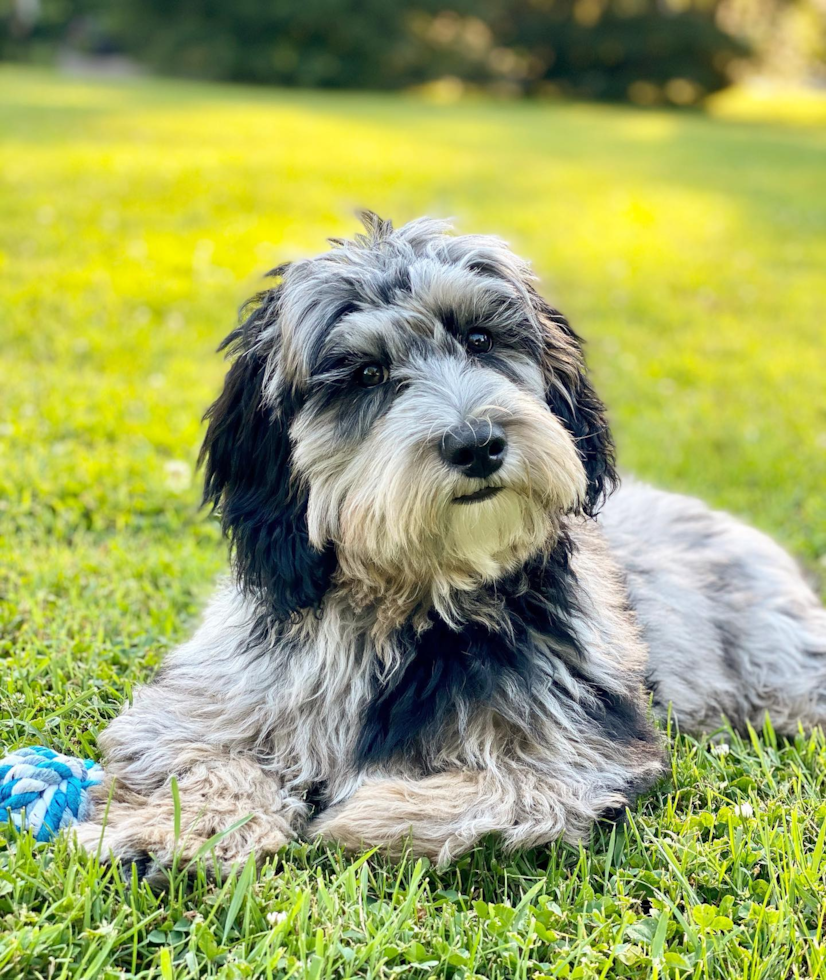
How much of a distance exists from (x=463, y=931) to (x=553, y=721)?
0.69 metres

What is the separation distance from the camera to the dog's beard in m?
2.71

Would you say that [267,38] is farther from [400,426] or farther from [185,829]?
[185,829]

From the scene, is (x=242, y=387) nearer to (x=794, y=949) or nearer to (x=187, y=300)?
(x=794, y=949)

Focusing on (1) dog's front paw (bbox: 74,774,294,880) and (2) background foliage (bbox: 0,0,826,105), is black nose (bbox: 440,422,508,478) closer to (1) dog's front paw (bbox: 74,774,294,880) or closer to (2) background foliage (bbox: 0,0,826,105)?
(1) dog's front paw (bbox: 74,774,294,880)

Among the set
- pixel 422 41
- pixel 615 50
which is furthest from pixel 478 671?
pixel 615 50

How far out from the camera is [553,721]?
3.00 meters

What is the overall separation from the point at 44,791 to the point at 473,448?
1.45m

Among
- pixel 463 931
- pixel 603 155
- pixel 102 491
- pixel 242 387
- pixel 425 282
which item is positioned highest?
pixel 425 282

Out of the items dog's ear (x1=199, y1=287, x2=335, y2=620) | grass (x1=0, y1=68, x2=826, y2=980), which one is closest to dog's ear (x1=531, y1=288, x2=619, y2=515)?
dog's ear (x1=199, y1=287, x2=335, y2=620)

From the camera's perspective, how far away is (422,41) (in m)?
39.3

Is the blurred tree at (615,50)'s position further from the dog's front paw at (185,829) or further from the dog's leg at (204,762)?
the dog's front paw at (185,829)

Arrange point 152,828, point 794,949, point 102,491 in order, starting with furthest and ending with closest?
point 102,491, point 152,828, point 794,949

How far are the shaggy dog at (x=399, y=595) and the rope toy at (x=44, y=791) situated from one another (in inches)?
3.0

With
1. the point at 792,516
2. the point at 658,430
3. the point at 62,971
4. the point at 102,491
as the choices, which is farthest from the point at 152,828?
the point at 658,430
